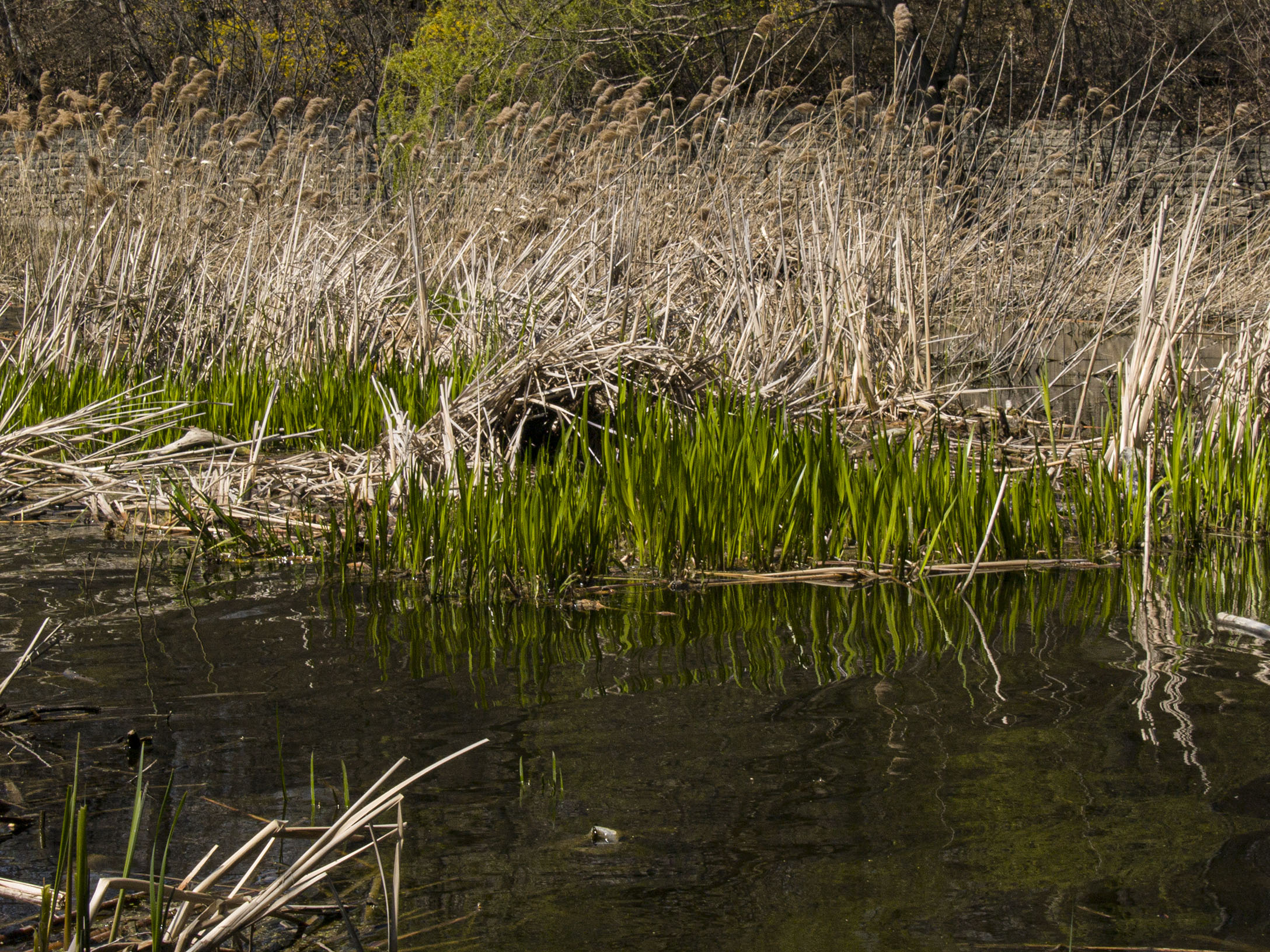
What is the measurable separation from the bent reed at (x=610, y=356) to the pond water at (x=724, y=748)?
0.33 meters

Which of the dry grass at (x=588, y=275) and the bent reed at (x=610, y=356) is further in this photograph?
the dry grass at (x=588, y=275)

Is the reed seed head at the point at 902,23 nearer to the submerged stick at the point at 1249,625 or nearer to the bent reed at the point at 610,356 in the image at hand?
the bent reed at the point at 610,356

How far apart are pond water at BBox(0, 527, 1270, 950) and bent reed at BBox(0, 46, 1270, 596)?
331 mm

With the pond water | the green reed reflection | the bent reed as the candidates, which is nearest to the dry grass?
the bent reed

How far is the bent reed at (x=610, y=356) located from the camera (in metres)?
3.47

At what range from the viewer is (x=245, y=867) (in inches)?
62.3

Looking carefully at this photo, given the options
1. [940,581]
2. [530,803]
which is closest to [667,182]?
[940,581]

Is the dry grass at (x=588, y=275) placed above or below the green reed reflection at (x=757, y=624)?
above

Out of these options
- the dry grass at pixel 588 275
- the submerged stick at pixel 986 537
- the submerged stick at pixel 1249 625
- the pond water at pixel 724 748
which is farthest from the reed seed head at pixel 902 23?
the submerged stick at pixel 1249 625

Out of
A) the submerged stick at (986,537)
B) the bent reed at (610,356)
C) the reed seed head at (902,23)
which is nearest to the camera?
the submerged stick at (986,537)

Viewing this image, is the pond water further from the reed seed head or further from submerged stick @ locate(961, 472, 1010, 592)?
the reed seed head

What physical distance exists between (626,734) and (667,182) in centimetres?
549

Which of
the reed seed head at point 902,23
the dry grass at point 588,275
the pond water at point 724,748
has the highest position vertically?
the reed seed head at point 902,23

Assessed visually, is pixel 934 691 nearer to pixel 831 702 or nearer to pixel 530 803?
pixel 831 702
